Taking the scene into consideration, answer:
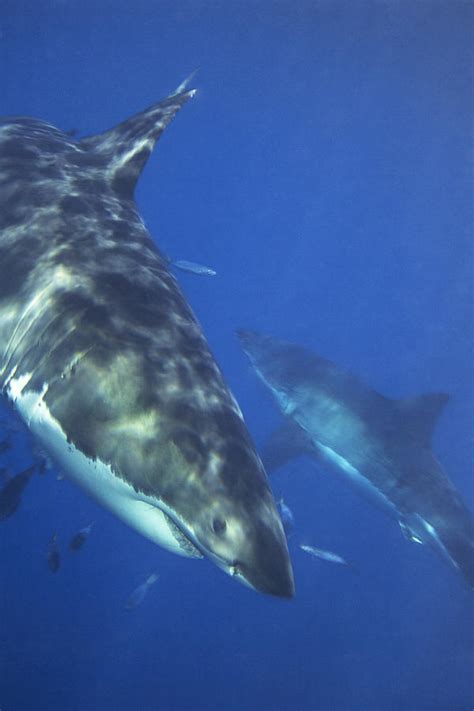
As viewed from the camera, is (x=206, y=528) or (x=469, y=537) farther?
(x=469, y=537)

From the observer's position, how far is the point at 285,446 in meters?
13.4

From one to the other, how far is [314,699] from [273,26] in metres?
31.1

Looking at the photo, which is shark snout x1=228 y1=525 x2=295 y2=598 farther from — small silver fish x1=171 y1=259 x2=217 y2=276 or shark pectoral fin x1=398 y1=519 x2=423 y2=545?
small silver fish x1=171 y1=259 x2=217 y2=276

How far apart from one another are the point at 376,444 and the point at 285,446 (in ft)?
9.06

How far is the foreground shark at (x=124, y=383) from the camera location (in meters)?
2.70

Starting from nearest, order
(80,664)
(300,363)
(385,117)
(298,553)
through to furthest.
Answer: (300,363)
(80,664)
(298,553)
(385,117)

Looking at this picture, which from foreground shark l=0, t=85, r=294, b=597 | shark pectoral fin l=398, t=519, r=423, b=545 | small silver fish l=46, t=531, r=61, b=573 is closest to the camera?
foreground shark l=0, t=85, r=294, b=597

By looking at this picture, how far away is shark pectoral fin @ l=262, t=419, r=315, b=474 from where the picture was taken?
42.3 ft

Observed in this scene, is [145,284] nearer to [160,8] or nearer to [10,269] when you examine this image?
[10,269]

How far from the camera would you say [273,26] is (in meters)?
27.9

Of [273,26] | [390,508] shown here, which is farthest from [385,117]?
[390,508]

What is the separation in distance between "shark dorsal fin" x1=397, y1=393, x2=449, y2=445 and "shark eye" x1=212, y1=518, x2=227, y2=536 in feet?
32.1

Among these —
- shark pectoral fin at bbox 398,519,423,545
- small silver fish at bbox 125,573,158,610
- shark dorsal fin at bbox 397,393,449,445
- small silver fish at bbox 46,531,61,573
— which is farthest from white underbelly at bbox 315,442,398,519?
small silver fish at bbox 46,531,61,573

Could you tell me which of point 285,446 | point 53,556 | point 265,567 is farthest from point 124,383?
point 285,446
